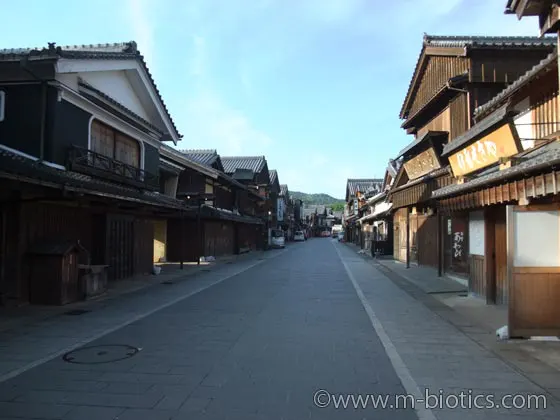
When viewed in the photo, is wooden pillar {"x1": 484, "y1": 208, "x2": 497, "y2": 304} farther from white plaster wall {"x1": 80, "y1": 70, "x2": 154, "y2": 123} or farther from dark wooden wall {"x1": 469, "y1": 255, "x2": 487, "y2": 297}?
white plaster wall {"x1": 80, "y1": 70, "x2": 154, "y2": 123}

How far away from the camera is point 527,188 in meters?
7.64

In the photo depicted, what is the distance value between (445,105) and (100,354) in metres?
16.2

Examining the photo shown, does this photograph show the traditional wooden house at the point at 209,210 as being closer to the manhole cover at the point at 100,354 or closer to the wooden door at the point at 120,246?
the wooden door at the point at 120,246

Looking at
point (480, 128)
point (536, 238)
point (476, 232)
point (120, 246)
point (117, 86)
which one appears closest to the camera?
point (536, 238)

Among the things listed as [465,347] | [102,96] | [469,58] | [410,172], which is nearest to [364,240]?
[410,172]

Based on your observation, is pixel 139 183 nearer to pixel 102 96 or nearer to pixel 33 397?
pixel 102 96

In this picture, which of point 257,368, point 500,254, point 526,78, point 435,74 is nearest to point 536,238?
point 526,78

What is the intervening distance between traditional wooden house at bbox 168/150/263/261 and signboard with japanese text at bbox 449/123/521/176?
1433 centimetres

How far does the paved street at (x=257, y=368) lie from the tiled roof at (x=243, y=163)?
3827cm

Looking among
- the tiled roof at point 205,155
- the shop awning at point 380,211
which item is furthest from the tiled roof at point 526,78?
the tiled roof at point 205,155

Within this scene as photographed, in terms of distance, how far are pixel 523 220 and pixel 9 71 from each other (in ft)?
40.9

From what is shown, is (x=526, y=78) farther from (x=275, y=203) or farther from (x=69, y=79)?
(x=275, y=203)

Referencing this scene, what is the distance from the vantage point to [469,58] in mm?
15578

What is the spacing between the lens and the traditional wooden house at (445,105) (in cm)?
1533
